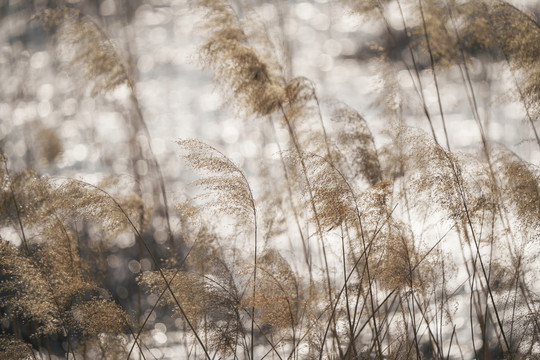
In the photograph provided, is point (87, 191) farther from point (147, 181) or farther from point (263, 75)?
point (147, 181)

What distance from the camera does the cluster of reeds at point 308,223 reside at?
241 centimetres

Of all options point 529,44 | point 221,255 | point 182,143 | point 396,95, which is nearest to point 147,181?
point 221,255

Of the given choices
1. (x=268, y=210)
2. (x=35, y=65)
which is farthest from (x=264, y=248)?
(x=35, y=65)

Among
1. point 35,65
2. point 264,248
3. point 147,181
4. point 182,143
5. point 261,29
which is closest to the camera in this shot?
point 182,143

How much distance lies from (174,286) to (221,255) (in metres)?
0.59

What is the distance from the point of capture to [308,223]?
3.07 metres

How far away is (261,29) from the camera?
11.1 ft

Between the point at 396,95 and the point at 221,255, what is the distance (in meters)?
1.72

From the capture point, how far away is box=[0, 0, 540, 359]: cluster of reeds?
95.0 inches

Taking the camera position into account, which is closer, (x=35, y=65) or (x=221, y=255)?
(x=221, y=255)

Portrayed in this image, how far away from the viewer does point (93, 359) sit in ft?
12.5

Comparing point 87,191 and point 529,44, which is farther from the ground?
point 529,44

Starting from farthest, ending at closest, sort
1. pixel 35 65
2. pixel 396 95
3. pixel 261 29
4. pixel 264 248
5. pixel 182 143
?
1. pixel 35 65
2. pixel 396 95
3. pixel 261 29
4. pixel 264 248
5. pixel 182 143

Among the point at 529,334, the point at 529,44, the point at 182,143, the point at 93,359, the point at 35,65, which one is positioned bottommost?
the point at 529,334
